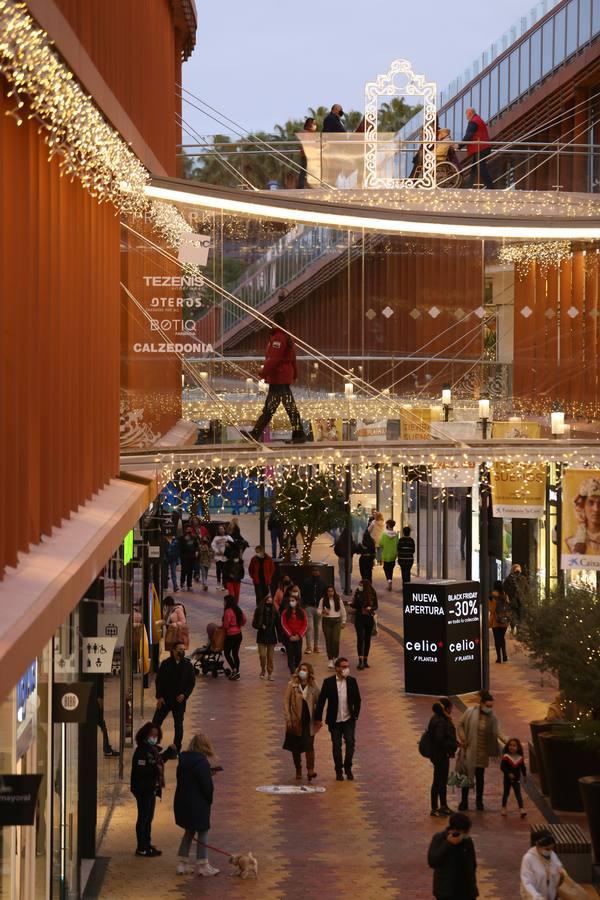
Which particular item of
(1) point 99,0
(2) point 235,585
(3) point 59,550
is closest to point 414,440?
(2) point 235,585

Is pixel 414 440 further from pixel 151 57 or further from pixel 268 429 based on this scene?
pixel 151 57

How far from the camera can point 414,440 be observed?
26.6m

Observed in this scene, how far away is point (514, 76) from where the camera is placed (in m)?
41.8

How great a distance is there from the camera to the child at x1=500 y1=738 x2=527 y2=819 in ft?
58.1

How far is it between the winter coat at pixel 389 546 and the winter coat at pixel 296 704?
18.7 m

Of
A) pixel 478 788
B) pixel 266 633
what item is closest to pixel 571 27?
pixel 266 633

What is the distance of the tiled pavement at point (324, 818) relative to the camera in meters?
15.4

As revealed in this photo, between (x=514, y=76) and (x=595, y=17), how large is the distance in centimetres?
792

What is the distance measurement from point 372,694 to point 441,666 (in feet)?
6.14

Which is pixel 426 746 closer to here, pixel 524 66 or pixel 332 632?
pixel 332 632

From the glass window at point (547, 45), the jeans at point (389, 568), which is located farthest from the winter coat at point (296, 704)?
the glass window at point (547, 45)

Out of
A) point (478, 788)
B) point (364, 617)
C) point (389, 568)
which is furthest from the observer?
point (389, 568)

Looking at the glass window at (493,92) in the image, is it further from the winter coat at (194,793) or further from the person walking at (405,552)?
the winter coat at (194,793)

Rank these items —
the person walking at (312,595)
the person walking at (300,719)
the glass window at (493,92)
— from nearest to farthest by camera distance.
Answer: the person walking at (300,719) → the person walking at (312,595) → the glass window at (493,92)
